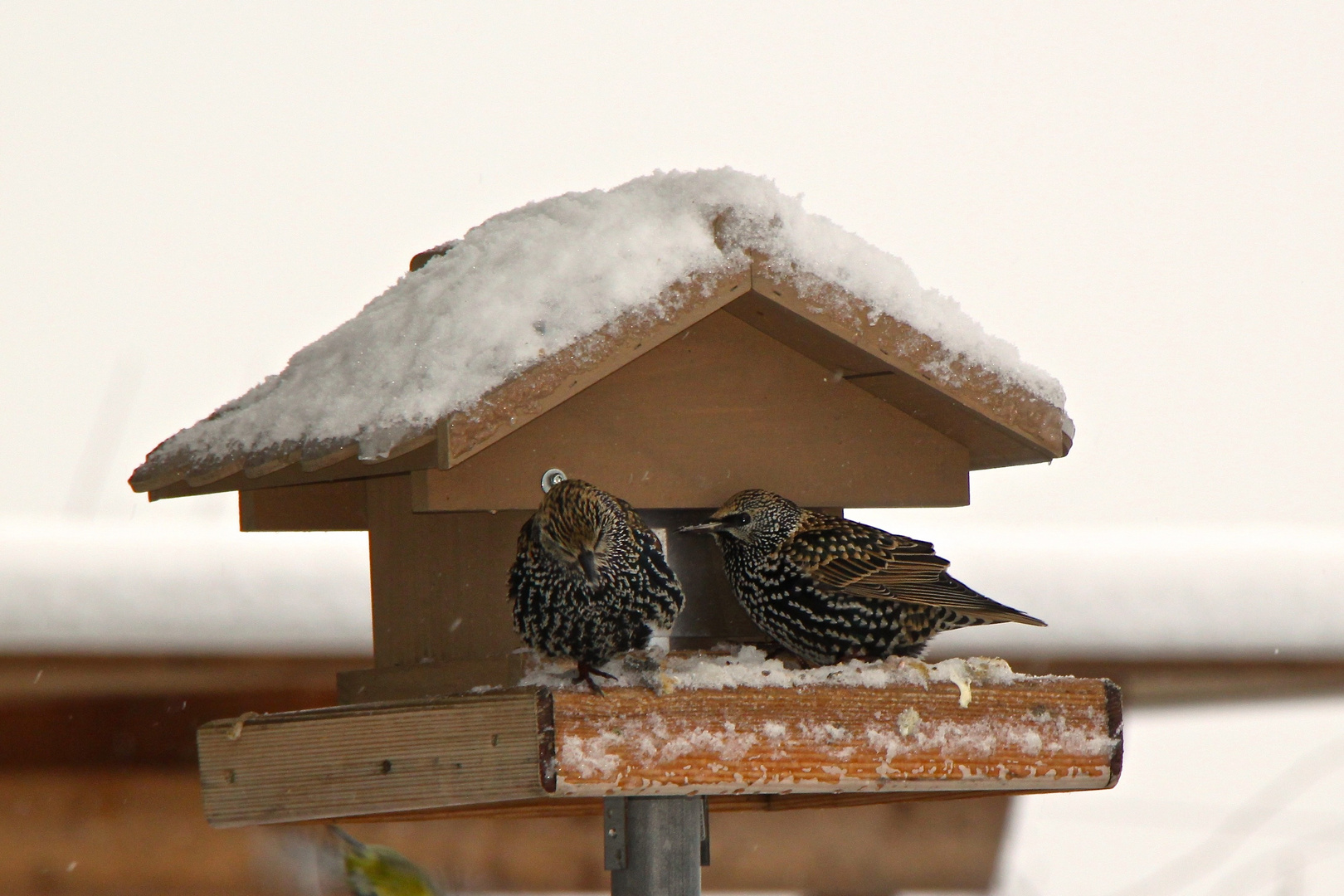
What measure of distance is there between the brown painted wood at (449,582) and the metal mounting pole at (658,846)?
0.36 metres

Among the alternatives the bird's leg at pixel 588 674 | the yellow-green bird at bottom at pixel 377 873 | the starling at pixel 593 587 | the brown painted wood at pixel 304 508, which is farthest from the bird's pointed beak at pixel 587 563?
the brown painted wood at pixel 304 508

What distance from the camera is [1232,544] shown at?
355 centimetres

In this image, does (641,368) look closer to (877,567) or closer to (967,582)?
(877,567)

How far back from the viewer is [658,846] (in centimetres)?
250

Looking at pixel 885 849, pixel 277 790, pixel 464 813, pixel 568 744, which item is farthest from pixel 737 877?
pixel 568 744

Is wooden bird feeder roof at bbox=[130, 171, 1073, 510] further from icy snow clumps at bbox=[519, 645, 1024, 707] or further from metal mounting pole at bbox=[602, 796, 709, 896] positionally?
metal mounting pole at bbox=[602, 796, 709, 896]

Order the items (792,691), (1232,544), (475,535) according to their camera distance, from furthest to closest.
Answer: (1232,544)
(475,535)
(792,691)

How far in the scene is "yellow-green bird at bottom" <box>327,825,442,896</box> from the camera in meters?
2.52

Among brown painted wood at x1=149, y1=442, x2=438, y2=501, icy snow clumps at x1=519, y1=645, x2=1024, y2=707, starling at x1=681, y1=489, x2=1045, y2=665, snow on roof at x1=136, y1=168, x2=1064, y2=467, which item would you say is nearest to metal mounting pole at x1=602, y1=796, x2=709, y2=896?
icy snow clumps at x1=519, y1=645, x2=1024, y2=707

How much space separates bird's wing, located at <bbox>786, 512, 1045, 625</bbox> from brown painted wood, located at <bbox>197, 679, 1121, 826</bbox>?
0.98 feet

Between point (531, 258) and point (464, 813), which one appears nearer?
point (531, 258)

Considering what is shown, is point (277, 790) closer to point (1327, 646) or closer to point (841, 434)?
point (841, 434)

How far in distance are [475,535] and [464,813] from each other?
0.51 meters

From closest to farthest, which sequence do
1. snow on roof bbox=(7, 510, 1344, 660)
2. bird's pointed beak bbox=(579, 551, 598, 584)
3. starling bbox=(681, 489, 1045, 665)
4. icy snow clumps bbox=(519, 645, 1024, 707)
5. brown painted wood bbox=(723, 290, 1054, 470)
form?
icy snow clumps bbox=(519, 645, 1024, 707) → bird's pointed beak bbox=(579, 551, 598, 584) → brown painted wood bbox=(723, 290, 1054, 470) → starling bbox=(681, 489, 1045, 665) → snow on roof bbox=(7, 510, 1344, 660)
